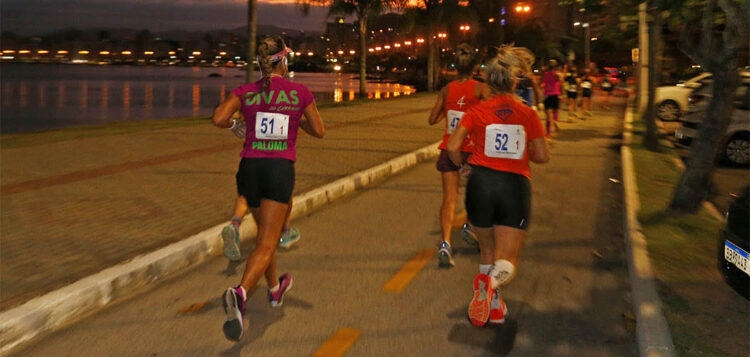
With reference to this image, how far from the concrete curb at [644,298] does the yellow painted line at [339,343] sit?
72.9 inches

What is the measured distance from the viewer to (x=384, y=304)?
530 cm

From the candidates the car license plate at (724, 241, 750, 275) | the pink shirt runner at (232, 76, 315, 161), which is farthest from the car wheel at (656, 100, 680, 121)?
the pink shirt runner at (232, 76, 315, 161)

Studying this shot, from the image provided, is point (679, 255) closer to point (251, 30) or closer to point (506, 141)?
point (506, 141)

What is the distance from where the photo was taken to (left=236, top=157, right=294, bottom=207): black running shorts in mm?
4516

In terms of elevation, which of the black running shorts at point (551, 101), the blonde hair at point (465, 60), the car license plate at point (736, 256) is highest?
the black running shorts at point (551, 101)

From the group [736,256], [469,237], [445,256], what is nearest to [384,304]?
[445,256]

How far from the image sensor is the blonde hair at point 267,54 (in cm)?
454

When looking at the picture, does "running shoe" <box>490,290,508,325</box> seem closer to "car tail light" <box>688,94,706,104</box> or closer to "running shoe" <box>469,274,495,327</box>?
"running shoe" <box>469,274,495,327</box>

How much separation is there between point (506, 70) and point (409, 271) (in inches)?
93.4

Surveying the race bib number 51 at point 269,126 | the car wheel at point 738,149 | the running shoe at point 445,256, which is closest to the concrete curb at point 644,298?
the running shoe at point 445,256

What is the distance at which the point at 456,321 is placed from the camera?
4992 millimetres

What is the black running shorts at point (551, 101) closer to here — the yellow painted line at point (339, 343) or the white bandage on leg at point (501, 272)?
the white bandage on leg at point (501, 272)

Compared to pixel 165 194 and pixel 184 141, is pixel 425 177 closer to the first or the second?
pixel 165 194

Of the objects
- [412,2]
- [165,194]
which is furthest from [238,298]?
[412,2]
